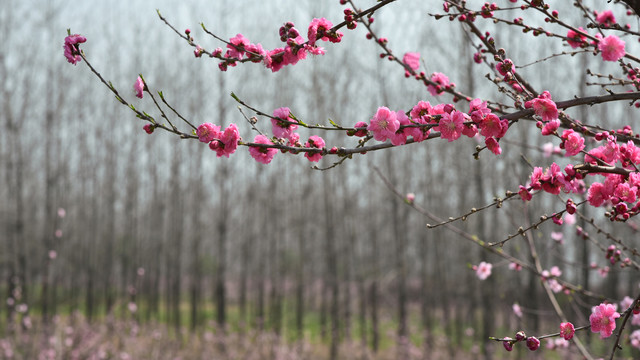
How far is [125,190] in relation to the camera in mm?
17688

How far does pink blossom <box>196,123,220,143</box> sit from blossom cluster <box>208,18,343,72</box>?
335mm

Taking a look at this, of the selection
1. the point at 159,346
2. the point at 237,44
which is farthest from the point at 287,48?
the point at 159,346

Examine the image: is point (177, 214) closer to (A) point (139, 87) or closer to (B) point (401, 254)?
(B) point (401, 254)

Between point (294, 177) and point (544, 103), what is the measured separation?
1373 centimetres

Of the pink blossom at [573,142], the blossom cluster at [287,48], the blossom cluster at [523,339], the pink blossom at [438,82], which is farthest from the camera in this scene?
the pink blossom at [438,82]

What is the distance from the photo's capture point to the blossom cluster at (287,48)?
76.9 inches

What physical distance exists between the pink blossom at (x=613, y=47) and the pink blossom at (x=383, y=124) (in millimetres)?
944

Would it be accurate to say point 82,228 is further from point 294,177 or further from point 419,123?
point 419,123

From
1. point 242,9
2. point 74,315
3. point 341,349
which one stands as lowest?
point 341,349

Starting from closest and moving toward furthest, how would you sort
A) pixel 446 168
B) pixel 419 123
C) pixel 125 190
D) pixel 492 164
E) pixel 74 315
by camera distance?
pixel 419 123 → pixel 74 315 → pixel 492 164 → pixel 446 168 → pixel 125 190

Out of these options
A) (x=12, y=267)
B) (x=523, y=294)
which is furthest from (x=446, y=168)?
(x=12, y=267)

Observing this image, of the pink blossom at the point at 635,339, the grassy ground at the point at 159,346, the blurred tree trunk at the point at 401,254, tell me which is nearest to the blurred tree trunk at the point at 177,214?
the grassy ground at the point at 159,346

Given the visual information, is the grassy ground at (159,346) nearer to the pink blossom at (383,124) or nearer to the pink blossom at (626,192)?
the pink blossom at (626,192)

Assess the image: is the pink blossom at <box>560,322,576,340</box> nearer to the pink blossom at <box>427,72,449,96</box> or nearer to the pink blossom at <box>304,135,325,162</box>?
the pink blossom at <box>304,135,325,162</box>
